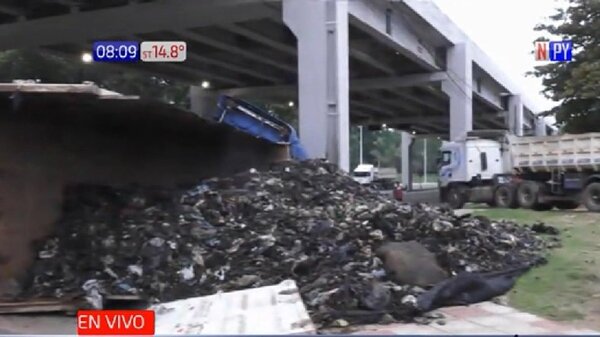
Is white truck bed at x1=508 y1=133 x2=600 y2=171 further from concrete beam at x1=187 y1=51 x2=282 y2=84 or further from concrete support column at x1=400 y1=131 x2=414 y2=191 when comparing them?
concrete support column at x1=400 y1=131 x2=414 y2=191

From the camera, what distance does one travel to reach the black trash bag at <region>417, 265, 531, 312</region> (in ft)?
25.8

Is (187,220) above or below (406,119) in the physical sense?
below

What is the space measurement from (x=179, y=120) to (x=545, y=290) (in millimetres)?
Answer: 5983

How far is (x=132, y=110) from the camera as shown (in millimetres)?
9539

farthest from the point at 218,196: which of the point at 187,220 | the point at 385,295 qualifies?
the point at 385,295

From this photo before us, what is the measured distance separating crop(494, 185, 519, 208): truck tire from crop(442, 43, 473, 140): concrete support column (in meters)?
8.83

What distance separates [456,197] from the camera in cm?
2681

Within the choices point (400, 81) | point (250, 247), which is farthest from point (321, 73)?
point (400, 81)

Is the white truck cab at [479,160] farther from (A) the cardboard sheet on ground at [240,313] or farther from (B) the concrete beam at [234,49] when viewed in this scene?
(A) the cardboard sheet on ground at [240,313]

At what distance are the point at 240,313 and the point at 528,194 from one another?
18.3 meters

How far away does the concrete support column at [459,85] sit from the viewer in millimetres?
34344

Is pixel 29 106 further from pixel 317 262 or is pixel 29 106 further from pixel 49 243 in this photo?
pixel 317 262

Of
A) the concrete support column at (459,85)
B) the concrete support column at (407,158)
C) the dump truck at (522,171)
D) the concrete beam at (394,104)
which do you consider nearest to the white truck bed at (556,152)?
the dump truck at (522,171)

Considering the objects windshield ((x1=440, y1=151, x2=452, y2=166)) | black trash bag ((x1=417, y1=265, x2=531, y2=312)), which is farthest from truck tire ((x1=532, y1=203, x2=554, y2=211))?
black trash bag ((x1=417, y1=265, x2=531, y2=312))
